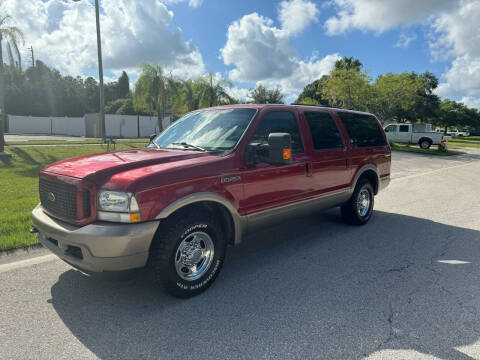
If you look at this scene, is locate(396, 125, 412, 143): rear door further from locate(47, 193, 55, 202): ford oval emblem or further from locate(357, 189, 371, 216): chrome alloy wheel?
locate(47, 193, 55, 202): ford oval emblem

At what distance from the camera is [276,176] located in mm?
4027

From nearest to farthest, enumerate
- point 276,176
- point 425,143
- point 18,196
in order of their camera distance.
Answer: point 276,176 < point 18,196 < point 425,143

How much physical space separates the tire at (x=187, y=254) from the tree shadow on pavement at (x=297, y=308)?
167mm

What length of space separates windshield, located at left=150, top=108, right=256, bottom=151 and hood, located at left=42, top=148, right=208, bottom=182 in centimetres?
30

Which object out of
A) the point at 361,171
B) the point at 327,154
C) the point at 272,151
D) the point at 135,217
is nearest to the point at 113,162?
the point at 135,217

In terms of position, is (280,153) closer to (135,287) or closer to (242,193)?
(242,193)

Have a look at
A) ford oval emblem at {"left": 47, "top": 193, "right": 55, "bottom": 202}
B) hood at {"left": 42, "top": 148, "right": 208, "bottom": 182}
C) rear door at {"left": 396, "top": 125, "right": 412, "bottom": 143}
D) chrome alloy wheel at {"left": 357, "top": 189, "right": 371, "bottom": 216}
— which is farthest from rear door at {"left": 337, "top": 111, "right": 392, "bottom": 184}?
rear door at {"left": 396, "top": 125, "right": 412, "bottom": 143}

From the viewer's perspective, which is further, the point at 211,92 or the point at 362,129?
the point at 211,92

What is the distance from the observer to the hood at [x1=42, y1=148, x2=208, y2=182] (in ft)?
10.1

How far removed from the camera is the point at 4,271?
3811 millimetres

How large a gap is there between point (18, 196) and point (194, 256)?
219 inches

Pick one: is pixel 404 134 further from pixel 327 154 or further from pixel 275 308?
pixel 275 308

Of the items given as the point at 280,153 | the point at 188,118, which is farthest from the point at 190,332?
the point at 188,118

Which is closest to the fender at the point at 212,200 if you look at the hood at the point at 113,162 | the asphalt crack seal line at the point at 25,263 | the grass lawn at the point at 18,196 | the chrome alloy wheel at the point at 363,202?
the hood at the point at 113,162
